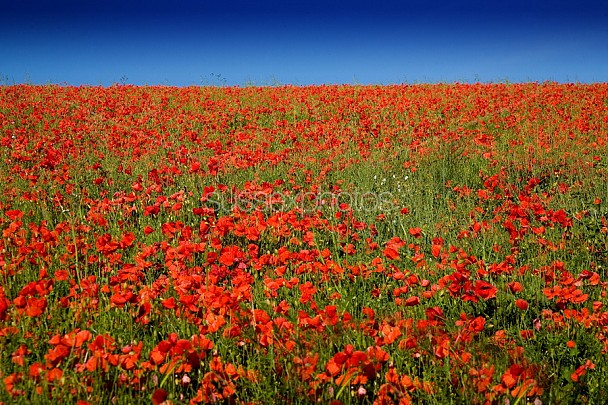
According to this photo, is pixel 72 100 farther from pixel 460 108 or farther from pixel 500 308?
pixel 500 308

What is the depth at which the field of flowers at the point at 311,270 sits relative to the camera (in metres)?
2.36

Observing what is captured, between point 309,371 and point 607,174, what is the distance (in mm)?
6264

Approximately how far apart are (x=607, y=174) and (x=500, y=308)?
458 centimetres

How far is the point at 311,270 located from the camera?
146 inches

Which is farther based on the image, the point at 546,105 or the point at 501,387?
the point at 546,105

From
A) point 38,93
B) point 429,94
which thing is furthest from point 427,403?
point 38,93

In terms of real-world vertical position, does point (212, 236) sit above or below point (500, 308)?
above

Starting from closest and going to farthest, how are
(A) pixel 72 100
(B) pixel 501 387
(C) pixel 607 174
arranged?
(B) pixel 501 387, (C) pixel 607 174, (A) pixel 72 100

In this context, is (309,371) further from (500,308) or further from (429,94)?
(429,94)

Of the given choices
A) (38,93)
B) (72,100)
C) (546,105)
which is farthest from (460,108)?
(38,93)

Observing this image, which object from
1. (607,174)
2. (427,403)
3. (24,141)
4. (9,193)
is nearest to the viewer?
(427,403)

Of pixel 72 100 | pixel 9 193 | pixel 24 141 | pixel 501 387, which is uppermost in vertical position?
pixel 72 100

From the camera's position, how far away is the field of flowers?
2.36 metres

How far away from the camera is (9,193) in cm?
583
